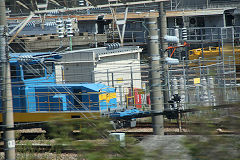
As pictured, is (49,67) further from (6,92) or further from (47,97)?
(6,92)

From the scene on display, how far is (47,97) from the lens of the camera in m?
11.2

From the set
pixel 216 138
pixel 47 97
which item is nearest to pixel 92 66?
pixel 47 97

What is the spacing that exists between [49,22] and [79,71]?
10880 mm

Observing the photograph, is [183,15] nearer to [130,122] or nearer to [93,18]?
[93,18]

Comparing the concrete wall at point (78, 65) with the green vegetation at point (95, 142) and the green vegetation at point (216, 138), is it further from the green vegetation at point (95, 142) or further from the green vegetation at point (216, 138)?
the green vegetation at point (216, 138)

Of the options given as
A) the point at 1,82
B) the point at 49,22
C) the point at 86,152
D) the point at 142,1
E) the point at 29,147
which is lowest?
the point at 29,147

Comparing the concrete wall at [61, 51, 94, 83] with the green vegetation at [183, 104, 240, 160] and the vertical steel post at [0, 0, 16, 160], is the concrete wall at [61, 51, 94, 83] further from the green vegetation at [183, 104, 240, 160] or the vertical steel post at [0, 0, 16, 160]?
the green vegetation at [183, 104, 240, 160]

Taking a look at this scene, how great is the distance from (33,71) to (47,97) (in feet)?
2.67

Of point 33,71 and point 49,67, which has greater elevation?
point 49,67

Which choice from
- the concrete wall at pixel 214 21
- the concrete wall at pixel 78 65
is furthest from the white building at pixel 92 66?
the concrete wall at pixel 214 21

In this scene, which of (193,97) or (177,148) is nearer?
(177,148)

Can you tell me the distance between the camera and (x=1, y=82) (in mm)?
5984

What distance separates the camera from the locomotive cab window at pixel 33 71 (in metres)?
11.0

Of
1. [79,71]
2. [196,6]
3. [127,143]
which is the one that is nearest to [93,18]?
[196,6]
